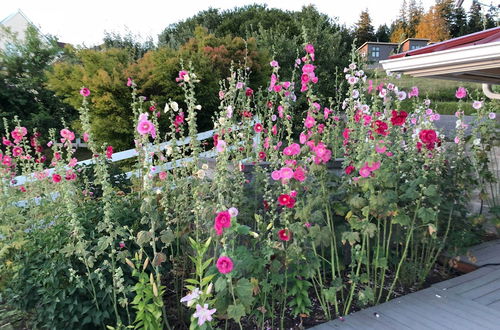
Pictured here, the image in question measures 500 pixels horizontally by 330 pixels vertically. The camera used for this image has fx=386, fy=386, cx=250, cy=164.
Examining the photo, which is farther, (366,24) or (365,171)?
(366,24)

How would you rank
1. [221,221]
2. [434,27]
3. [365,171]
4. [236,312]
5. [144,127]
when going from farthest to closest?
[434,27], [365,171], [144,127], [236,312], [221,221]

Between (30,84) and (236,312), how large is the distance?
30.1ft

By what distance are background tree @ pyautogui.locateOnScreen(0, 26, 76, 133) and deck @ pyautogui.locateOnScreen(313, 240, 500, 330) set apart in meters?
8.21

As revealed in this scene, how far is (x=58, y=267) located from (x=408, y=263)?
2.30m

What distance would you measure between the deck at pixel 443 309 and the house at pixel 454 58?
1.52 metres

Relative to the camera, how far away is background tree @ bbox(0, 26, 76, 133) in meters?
8.53

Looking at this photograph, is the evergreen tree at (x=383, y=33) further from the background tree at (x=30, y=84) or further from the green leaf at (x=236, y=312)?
the green leaf at (x=236, y=312)

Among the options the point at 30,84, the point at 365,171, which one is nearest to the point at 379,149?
the point at 365,171

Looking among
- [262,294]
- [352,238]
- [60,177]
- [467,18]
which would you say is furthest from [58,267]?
[467,18]

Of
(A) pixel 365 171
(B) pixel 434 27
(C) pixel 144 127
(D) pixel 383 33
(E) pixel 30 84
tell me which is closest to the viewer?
(C) pixel 144 127

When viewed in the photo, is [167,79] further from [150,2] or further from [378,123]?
[150,2]

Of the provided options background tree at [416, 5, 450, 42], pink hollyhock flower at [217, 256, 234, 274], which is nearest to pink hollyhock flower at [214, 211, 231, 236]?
pink hollyhock flower at [217, 256, 234, 274]

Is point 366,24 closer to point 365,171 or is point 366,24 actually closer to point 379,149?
point 379,149

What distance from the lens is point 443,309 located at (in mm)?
2436
